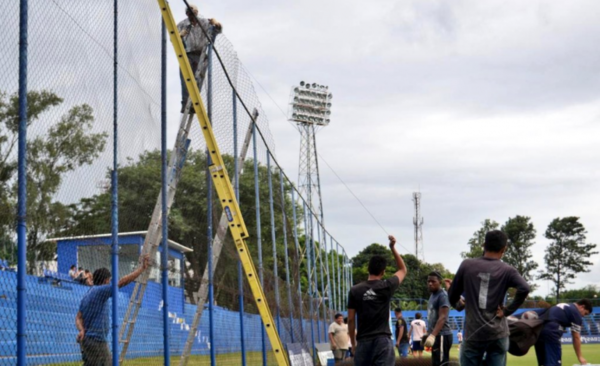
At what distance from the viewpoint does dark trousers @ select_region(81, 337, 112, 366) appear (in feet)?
23.1

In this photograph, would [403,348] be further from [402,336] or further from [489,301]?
[489,301]

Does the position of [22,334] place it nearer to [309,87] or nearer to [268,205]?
[268,205]

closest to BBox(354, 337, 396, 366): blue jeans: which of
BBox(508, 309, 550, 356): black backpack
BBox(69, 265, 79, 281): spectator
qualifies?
BBox(508, 309, 550, 356): black backpack

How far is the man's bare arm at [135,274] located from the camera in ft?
26.1

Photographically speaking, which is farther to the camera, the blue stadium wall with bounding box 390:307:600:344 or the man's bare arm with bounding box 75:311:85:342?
the blue stadium wall with bounding box 390:307:600:344

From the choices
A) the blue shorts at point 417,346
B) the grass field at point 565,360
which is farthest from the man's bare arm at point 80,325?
the blue shorts at point 417,346

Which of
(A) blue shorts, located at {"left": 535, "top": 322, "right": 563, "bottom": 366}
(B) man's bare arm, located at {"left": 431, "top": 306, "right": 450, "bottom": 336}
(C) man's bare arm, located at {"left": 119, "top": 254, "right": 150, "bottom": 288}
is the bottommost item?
(A) blue shorts, located at {"left": 535, "top": 322, "right": 563, "bottom": 366}

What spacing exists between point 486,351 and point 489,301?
449 millimetres

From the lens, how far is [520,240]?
110562mm

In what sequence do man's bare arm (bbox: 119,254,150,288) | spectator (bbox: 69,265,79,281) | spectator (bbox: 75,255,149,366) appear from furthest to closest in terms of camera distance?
1. man's bare arm (bbox: 119,254,150,288)
2. spectator (bbox: 75,255,149,366)
3. spectator (bbox: 69,265,79,281)

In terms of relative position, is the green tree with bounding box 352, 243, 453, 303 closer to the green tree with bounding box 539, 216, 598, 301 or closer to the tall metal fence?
the green tree with bounding box 539, 216, 598, 301

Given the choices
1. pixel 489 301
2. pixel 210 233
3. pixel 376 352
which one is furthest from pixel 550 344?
pixel 210 233

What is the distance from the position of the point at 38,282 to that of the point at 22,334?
49 centimetres

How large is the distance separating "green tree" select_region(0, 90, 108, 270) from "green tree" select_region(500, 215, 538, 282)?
4077 inches
